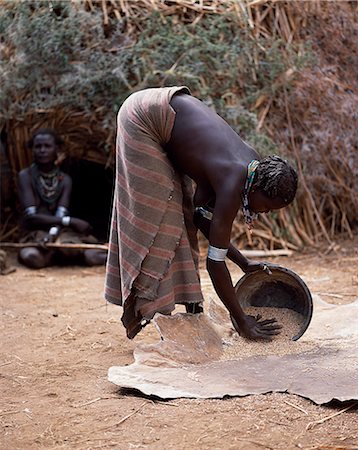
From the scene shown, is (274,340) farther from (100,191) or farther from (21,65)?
(100,191)

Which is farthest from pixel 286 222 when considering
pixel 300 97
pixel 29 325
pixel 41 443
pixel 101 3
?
pixel 41 443

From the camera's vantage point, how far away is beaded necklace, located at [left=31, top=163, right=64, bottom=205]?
5742mm

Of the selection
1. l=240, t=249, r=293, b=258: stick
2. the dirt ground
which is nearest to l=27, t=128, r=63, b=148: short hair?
l=240, t=249, r=293, b=258: stick

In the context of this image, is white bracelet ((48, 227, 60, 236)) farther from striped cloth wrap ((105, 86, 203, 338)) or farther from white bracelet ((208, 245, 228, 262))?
white bracelet ((208, 245, 228, 262))

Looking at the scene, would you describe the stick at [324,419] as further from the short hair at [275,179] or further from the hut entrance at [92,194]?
the hut entrance at [92,194]

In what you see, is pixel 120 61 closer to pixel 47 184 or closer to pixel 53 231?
pixel 47 184

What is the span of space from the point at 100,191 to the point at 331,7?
124 inches

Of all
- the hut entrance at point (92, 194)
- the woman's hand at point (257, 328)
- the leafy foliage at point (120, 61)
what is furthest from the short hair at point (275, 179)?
the hut entrance at point (92, 194)

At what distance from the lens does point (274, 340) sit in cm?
303

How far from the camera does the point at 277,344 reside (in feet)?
9.83

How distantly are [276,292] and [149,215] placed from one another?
0.78 metres

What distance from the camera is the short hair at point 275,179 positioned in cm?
273

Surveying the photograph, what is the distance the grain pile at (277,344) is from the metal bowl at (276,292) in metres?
0.03

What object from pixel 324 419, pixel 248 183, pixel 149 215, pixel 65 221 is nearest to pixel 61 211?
pixel 65 221
